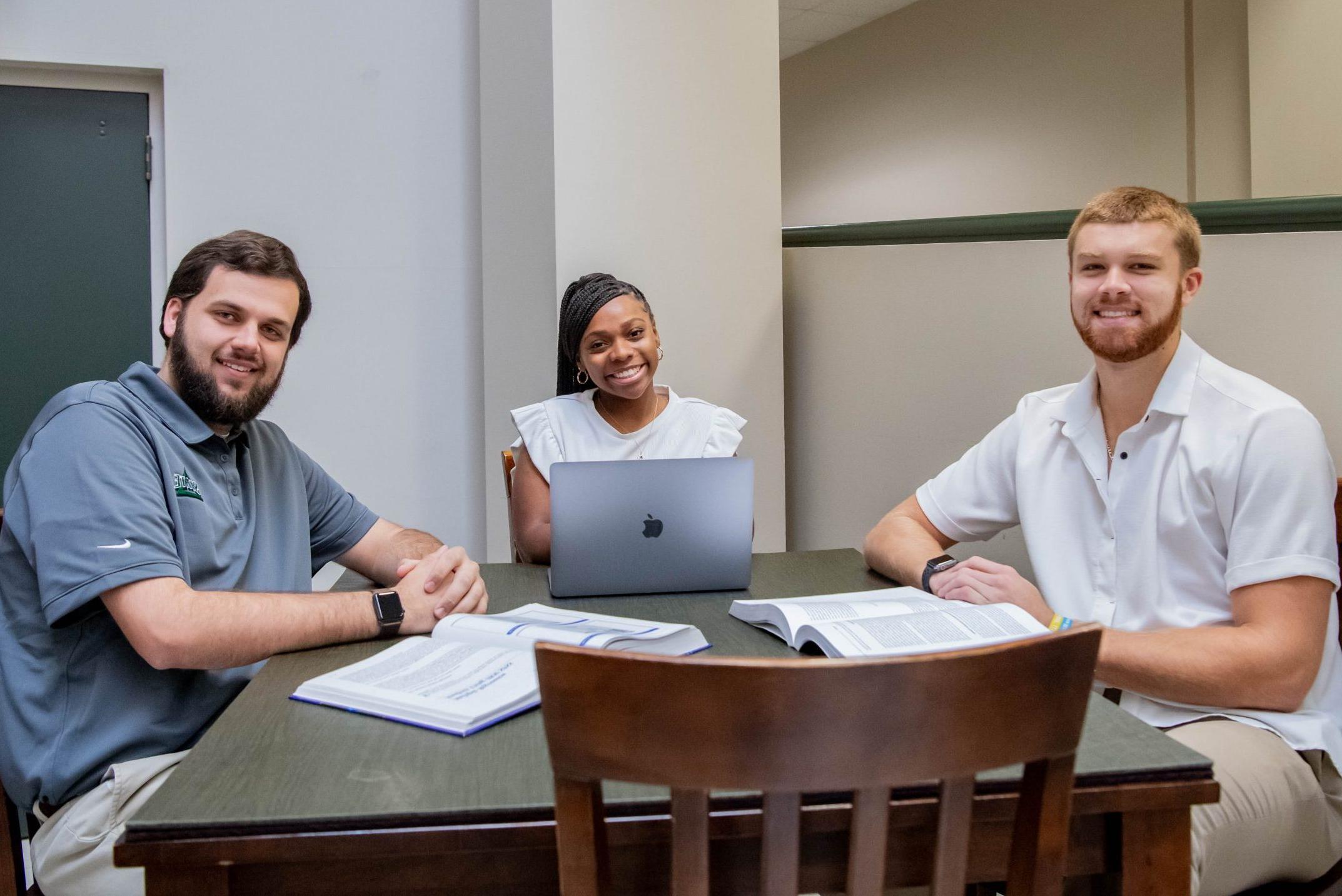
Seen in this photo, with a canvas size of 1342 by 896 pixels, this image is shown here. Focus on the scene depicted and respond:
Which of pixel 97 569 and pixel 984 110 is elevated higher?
pixel 984 110

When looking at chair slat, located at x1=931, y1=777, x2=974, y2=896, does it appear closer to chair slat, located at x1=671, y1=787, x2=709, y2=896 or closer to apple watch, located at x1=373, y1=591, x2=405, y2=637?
chair slat, located at x1=671, y1=787, x2=709, y2=896

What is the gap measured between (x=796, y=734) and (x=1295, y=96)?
442cm

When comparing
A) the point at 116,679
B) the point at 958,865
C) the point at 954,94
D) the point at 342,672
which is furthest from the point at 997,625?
the point at 954,94

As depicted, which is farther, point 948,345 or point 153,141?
point 153,141

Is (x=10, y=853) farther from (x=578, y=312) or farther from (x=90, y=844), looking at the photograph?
(x=578, y=312)

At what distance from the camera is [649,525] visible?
167 cm

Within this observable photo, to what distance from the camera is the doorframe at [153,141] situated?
10.2ft

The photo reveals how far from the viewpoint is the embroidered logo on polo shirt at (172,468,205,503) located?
1469 mm

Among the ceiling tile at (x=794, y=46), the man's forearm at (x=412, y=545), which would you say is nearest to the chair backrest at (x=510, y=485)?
the man's forearm at (x=412, y=545)

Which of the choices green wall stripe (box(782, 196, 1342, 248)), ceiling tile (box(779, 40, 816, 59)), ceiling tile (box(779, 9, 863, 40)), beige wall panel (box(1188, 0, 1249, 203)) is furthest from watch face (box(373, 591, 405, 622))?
ceiling tile (box(779, 40, 816, 59))

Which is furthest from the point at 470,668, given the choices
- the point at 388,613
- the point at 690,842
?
the point at 690,842

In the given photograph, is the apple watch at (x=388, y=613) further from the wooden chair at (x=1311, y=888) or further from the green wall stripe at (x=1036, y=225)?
the green wall stripe at (x=1036, y=225)

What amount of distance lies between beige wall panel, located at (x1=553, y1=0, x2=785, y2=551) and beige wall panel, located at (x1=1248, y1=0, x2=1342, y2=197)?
7.24 ft

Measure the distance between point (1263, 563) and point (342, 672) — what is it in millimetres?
1215
